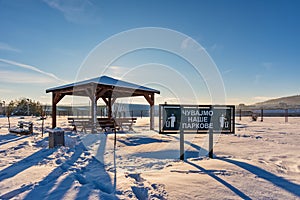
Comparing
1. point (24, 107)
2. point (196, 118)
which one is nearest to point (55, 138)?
point (196, 118)

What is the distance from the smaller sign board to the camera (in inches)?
219

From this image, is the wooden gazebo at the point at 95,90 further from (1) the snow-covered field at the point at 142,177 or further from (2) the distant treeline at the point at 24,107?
(2) the distant treeline at the point at 24,107

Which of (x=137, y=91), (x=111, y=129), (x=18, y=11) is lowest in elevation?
(x=111, y=129)

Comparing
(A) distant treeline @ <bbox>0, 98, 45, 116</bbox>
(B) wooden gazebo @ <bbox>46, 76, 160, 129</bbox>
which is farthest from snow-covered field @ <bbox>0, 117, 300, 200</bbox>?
(A) distant treeline @ <bbox>0, 98, 45, 116</bbox>

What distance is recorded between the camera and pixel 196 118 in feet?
18.6

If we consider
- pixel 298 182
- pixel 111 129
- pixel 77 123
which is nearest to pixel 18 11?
pixel 77 123

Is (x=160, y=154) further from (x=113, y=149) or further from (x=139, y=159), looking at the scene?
(x=113, y=149)

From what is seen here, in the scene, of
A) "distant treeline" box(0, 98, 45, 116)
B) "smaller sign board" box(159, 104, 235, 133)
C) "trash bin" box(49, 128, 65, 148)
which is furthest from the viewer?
"distant treeline" box(0, 98, 45, 116)

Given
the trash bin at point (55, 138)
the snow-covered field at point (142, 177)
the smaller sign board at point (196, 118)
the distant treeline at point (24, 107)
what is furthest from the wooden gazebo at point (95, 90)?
the distant treeline at point (24, 107)

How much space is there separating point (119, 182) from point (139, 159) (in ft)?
6.49

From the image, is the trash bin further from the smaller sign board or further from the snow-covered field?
the smaller sign board

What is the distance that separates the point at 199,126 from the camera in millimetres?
→ 5660

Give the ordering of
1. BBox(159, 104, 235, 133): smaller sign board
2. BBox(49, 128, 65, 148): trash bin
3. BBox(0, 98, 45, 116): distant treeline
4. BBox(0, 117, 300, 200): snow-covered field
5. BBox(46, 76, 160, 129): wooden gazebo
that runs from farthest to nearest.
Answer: BBox(0, 98, 45, 116): distant treeline
BBox(46, 76, 160, 129): wooden gazebo
BBox(49, 128, 65, 148): trash bin
BBox(159, 104, 235, 133): smaller sign board
BBox(0, 117, 300, 200): snow-covered field

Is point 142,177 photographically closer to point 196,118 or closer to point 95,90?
point 196,118
